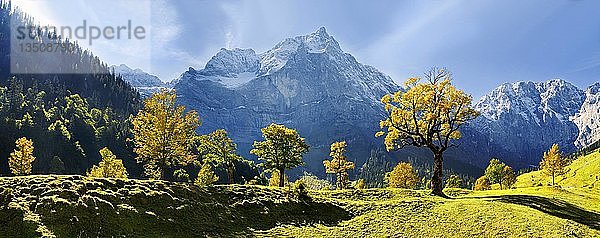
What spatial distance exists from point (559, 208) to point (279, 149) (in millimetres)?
45490

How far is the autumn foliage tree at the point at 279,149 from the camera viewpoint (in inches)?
2987

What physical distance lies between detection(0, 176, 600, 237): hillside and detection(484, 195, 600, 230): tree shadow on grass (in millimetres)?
127

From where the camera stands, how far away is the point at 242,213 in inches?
1522

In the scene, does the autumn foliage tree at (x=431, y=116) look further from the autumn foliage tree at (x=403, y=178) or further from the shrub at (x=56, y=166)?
the shrub at (x=56, y=166)

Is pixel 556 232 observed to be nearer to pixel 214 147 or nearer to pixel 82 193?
pixel 82 193

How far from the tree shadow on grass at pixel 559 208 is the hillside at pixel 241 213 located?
0.42ft

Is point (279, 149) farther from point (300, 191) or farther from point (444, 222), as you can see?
point (444, 222)

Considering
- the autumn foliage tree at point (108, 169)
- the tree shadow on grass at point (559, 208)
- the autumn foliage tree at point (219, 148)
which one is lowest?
the tree shadow on grass at point (559, 208)

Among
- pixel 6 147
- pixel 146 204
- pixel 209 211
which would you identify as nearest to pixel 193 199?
pixel 209 211

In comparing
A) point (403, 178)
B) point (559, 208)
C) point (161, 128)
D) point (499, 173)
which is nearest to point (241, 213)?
point (161, 128)

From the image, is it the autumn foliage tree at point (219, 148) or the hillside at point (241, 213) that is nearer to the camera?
the hillside at point (241, 213)

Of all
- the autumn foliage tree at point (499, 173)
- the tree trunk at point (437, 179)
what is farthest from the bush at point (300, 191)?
the autumn foliage tree at point (499, 173)

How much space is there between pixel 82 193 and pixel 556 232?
38906 mm

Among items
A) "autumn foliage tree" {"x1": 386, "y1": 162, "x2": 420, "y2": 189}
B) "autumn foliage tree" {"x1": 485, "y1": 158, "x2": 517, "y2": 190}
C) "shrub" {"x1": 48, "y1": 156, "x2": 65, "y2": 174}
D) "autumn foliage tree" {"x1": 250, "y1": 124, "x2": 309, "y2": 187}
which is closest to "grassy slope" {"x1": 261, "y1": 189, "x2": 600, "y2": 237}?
"autumn foliage tree" {"x1": 250, "y1": 124, "x2": 309, "y2": 187}
